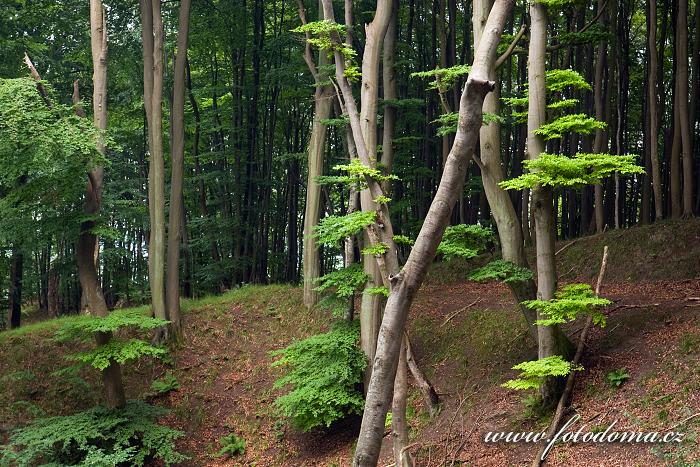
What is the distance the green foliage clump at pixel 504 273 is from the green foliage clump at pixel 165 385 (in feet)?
24.7

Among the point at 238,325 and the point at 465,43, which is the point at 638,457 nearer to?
the point at 238,325

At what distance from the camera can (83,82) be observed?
21516 mm

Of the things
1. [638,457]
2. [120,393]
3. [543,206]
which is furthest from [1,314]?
[638,457]

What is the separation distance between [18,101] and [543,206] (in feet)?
27.9

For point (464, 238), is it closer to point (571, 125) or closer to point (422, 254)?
point (571, 125)

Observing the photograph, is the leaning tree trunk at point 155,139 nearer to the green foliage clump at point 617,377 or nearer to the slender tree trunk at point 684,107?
the green foliage clump at point 617,377

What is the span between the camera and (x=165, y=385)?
47.3 ft

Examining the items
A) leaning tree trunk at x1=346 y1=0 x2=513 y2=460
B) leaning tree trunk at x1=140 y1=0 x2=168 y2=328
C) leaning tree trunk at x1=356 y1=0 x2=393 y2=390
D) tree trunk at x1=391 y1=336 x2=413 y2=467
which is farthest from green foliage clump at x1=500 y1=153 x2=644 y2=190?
leaning tree trunk at x1=140 y1=0 x2=168 y2=328

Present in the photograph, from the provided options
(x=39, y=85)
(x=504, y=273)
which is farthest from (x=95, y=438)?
(x=504, y=273)

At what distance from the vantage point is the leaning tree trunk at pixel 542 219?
9.56 metres

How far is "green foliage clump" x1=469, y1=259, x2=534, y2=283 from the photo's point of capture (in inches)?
386

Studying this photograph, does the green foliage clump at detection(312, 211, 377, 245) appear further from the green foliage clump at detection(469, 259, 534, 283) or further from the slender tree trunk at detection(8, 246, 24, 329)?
the slender tree trunk at detection(8, 246, 24, 329)

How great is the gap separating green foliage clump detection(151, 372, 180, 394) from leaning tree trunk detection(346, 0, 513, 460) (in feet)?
32.8

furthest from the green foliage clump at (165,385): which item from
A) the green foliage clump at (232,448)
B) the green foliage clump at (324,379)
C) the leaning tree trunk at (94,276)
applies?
the green foliage clump at (324,379)
